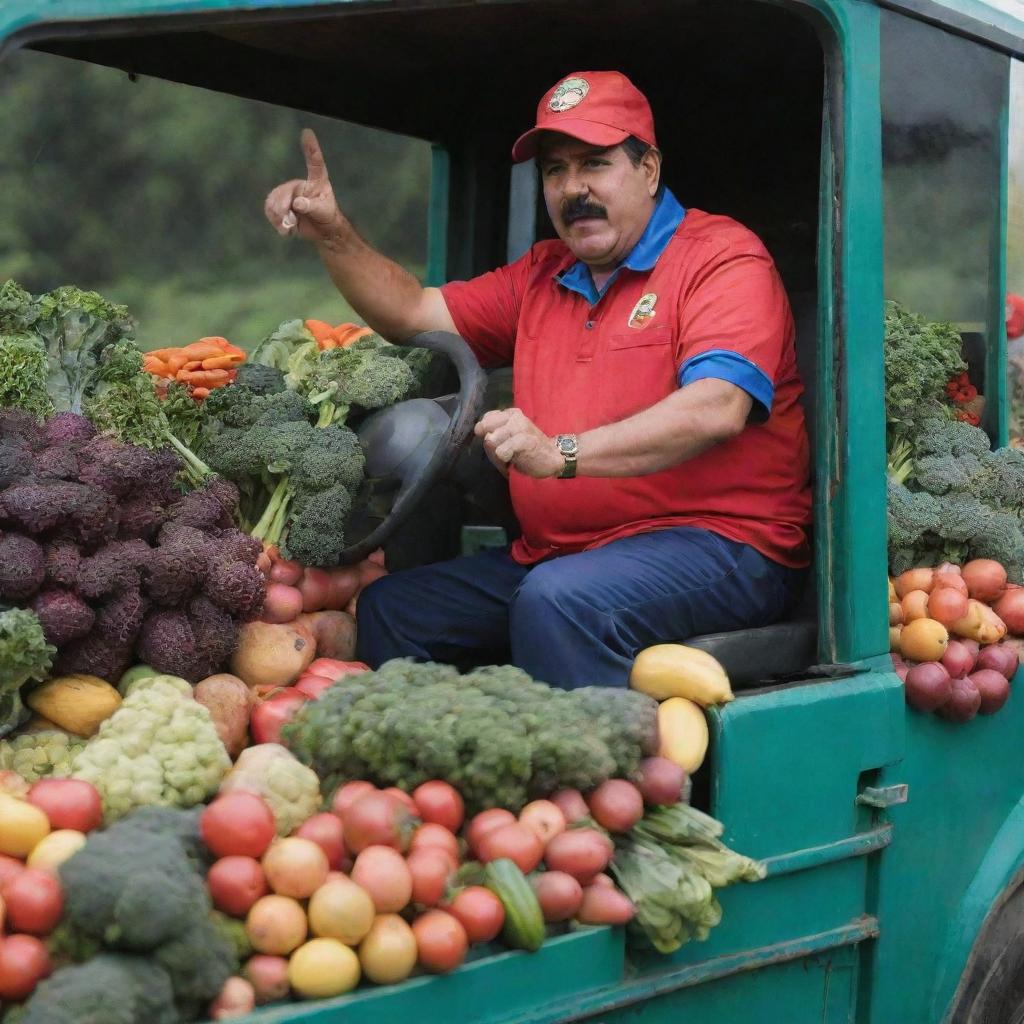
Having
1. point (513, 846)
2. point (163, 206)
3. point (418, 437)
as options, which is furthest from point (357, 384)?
point (163, 206)

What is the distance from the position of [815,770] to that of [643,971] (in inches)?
21.3

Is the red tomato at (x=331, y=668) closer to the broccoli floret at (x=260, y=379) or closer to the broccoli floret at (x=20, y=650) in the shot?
the broccoli floret at (x=20, y=650)

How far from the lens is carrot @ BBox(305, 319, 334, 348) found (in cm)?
411

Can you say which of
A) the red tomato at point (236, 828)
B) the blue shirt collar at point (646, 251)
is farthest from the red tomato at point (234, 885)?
the blue shirt collar at point (646, 251)

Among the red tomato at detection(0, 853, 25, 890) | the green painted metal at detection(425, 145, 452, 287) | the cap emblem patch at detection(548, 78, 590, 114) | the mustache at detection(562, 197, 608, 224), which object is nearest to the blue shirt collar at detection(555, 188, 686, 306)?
the mustache at detection(562, 197, 608, 224)

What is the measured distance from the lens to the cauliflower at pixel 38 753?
260 cm

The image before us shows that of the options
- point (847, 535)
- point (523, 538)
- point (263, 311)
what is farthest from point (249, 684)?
point (263, 311)

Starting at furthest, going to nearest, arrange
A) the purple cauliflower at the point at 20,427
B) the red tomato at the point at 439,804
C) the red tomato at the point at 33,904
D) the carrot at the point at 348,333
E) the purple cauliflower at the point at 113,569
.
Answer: the carrot at the point at 348,333
the purple cauliflower at the point at 20,427
the purple cauliflower at the point at 113,569
the red tomato at the point at 439,804
the red tomato at the point at 33,904

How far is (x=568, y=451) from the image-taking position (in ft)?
9.70

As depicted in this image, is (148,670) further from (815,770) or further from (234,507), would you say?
(815,770)

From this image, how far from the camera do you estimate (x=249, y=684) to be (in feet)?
10.1

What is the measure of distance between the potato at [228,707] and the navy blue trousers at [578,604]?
1.79 feet

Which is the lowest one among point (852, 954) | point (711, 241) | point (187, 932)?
point (852, 954)

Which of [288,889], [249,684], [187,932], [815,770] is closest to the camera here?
[187,932]
